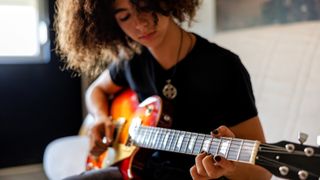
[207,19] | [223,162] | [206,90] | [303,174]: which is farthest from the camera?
[207,19]

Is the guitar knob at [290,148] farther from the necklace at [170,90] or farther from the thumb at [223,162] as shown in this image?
the necklace at [170,90]

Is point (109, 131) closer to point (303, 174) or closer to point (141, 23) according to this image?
point (141, 23)

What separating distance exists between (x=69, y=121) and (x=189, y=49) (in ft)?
4.78

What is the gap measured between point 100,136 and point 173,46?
0.38 metres

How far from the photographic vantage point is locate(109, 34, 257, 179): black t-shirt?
100cm

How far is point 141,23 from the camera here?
1.06 metres

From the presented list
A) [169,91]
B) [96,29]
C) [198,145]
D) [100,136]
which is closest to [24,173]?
[100,136]

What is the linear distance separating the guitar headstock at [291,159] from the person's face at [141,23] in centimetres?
47

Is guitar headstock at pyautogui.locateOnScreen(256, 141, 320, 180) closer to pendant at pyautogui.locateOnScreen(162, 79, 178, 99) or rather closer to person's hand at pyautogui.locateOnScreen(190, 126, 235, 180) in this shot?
person's hand at pyautogui.locateOnScreen(190, 126, 235, 180)

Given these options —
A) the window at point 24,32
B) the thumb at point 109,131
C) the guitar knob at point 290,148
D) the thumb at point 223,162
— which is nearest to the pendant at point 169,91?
the thumb at point 109,131

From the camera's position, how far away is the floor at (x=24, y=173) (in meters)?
2.23

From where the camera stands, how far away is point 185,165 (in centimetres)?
107

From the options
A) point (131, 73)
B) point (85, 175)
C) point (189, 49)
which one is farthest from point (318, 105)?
point (85, 175)

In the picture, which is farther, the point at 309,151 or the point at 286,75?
the point at 286,75
